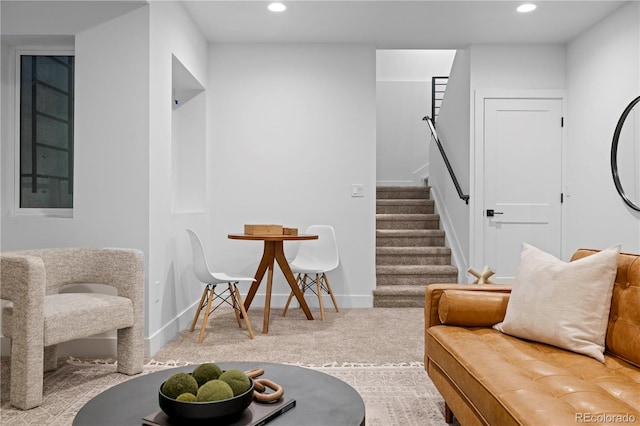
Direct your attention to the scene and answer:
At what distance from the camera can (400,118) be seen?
8047 millimetres

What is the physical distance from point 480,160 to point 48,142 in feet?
12.6

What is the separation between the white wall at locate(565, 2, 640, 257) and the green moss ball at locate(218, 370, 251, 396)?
12.1 feet

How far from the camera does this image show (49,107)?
3621 mm

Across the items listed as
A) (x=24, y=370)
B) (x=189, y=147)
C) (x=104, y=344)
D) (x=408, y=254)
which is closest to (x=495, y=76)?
(x=408, y=254)

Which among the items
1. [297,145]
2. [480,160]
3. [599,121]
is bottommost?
[480,160]

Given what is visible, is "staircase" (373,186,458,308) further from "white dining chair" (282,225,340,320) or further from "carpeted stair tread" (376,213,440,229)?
"white dining chair" (282,225,340,320)

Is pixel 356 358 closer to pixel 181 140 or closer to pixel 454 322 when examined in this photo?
pixel 454 322

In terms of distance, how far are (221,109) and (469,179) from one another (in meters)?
2.59

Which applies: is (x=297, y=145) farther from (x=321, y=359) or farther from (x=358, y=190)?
(x=321, y=359)

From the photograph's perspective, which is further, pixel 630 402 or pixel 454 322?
pixel 454 322

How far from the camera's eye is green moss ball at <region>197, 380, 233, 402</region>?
1287mm

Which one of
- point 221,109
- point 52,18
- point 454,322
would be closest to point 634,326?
point 454,322

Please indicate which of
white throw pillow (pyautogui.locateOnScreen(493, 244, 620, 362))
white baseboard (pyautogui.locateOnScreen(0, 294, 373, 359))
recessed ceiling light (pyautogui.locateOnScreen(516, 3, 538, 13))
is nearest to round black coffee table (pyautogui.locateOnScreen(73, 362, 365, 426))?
white throw pillow (pyautogui.locateOnScreen(493, 244, 620, 362))

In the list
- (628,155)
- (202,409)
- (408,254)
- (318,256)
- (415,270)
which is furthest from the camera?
(408,254)
